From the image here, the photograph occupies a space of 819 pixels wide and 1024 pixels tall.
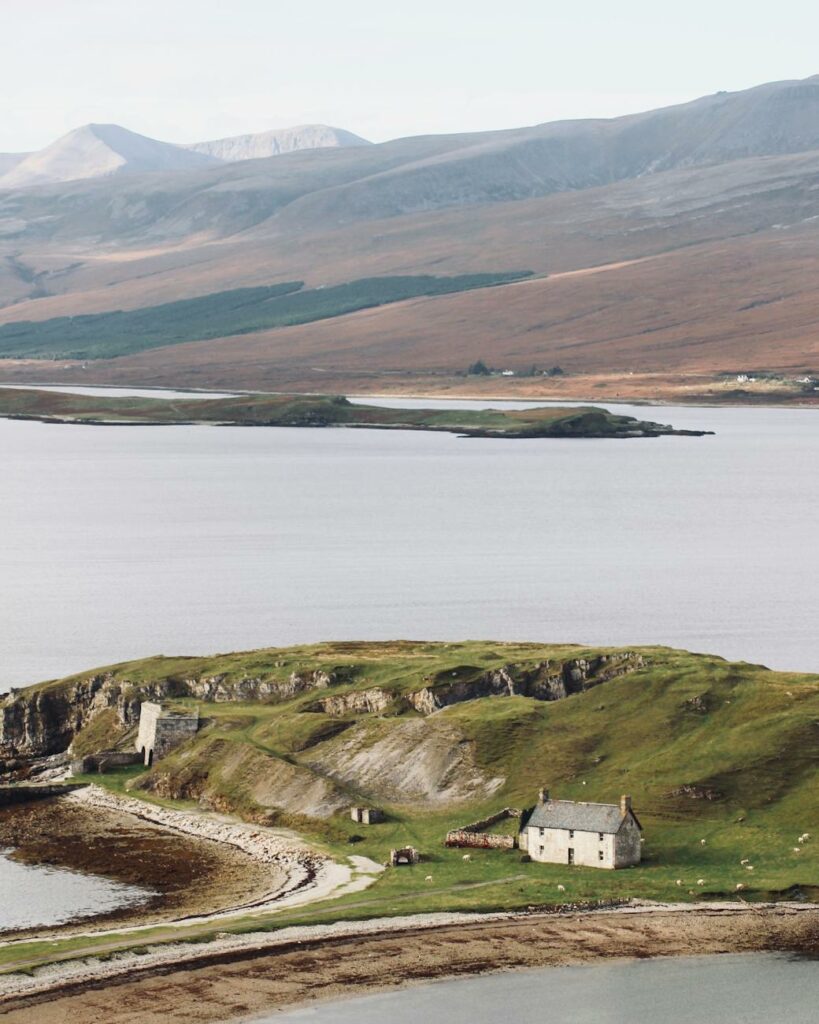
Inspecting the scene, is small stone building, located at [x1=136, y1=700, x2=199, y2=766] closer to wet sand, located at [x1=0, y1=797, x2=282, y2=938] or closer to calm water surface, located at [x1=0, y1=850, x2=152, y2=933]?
wet sand, located at [x1=0, y1=797, x2=282, y2=938]

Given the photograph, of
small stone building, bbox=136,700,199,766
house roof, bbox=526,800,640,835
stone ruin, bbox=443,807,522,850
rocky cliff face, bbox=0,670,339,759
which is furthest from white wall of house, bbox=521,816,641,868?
rocky cliff face, bbox=0,670,339,759

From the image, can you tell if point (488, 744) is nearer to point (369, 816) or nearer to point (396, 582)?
point (369, 816)

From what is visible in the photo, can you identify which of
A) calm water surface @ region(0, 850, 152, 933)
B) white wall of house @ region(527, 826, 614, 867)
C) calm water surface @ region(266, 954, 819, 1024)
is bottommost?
calm water surface @ region(266, 954, 819, 1024)

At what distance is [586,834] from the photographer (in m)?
67.1

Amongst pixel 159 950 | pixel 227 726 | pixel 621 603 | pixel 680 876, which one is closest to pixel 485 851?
pixel 680 876

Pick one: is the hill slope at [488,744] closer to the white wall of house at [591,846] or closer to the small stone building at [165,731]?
the white wall of house at [591,846]

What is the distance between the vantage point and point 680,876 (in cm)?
6531

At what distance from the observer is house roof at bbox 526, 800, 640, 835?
2635 inches

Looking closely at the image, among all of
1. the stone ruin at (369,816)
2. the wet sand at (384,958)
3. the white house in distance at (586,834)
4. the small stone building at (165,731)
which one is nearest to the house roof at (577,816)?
the white house in distance at (586,834)

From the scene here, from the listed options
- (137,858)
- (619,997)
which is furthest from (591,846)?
(137,858)

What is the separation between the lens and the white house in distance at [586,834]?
6675cm

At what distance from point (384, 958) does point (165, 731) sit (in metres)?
30.0

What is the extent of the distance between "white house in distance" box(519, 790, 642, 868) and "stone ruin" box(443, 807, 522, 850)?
65.3 inches

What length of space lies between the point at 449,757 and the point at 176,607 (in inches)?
→ 2357
